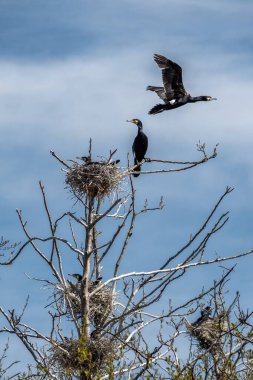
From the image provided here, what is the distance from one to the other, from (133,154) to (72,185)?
380cm

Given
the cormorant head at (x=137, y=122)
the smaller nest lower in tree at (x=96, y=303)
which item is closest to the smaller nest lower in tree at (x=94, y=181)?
the smaller nest lower in tree at (x=96, y=303)

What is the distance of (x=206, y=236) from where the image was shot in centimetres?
1134

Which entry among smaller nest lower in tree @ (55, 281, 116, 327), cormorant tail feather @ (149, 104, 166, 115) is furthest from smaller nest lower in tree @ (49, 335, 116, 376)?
cormorant tail feather @ (149, 104, 166, 115)

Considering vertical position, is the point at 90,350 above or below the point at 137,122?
below

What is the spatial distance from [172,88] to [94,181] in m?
3.32

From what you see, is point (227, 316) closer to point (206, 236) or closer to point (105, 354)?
point (206, 236)

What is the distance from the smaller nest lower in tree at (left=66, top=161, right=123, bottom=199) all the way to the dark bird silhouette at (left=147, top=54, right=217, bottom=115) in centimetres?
260

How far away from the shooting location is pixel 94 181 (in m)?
12.8

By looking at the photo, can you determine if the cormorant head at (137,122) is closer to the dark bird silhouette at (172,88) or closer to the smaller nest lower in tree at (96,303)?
the dark bird silhouette at (172,88)

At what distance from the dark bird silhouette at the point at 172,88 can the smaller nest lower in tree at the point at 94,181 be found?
2595mm

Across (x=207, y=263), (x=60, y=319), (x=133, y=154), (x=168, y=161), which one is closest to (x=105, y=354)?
(x=60, y=319)

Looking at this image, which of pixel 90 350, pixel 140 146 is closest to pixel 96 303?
pixel 90 350

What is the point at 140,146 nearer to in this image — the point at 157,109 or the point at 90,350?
the point at 157,109

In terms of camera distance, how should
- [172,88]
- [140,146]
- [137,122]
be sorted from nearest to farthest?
1. [172,88]
2. [140,146]
3. [137,122]
